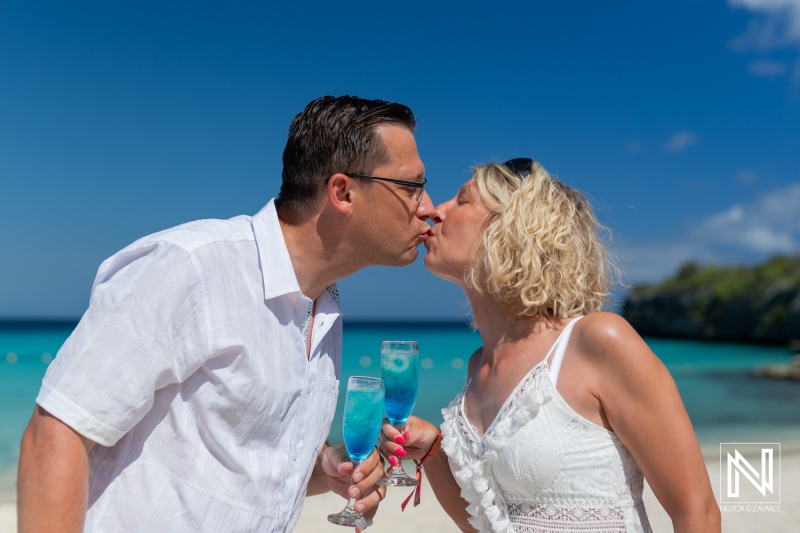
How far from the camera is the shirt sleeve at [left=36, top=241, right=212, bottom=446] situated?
91.4 inches

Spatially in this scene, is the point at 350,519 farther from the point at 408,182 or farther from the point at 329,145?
the point at 329,145

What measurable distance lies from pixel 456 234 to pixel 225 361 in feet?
4.94

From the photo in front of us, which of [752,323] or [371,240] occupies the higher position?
[371,240]

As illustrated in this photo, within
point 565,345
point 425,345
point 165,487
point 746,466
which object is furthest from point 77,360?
point 425,345

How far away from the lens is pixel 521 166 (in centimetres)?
369

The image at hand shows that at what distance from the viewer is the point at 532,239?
3.43 m

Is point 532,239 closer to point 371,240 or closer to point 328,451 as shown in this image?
point 371,240

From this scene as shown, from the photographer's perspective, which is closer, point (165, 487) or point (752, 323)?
point (165, 487)

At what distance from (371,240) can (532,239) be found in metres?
0.77

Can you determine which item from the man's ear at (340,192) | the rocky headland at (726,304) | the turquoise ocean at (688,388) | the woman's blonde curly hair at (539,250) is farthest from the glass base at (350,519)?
→ the rocky headland at (726,304)

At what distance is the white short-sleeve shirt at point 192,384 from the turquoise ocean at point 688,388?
10.3m

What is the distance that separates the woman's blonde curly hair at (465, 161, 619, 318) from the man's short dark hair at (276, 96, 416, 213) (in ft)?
2.18

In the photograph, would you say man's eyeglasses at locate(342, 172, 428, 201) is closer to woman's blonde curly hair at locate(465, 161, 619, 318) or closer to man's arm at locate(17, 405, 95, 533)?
woman's blonde curly hair at locate(465, 161, 619, 318)

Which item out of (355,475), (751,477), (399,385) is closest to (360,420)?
(355,475)
